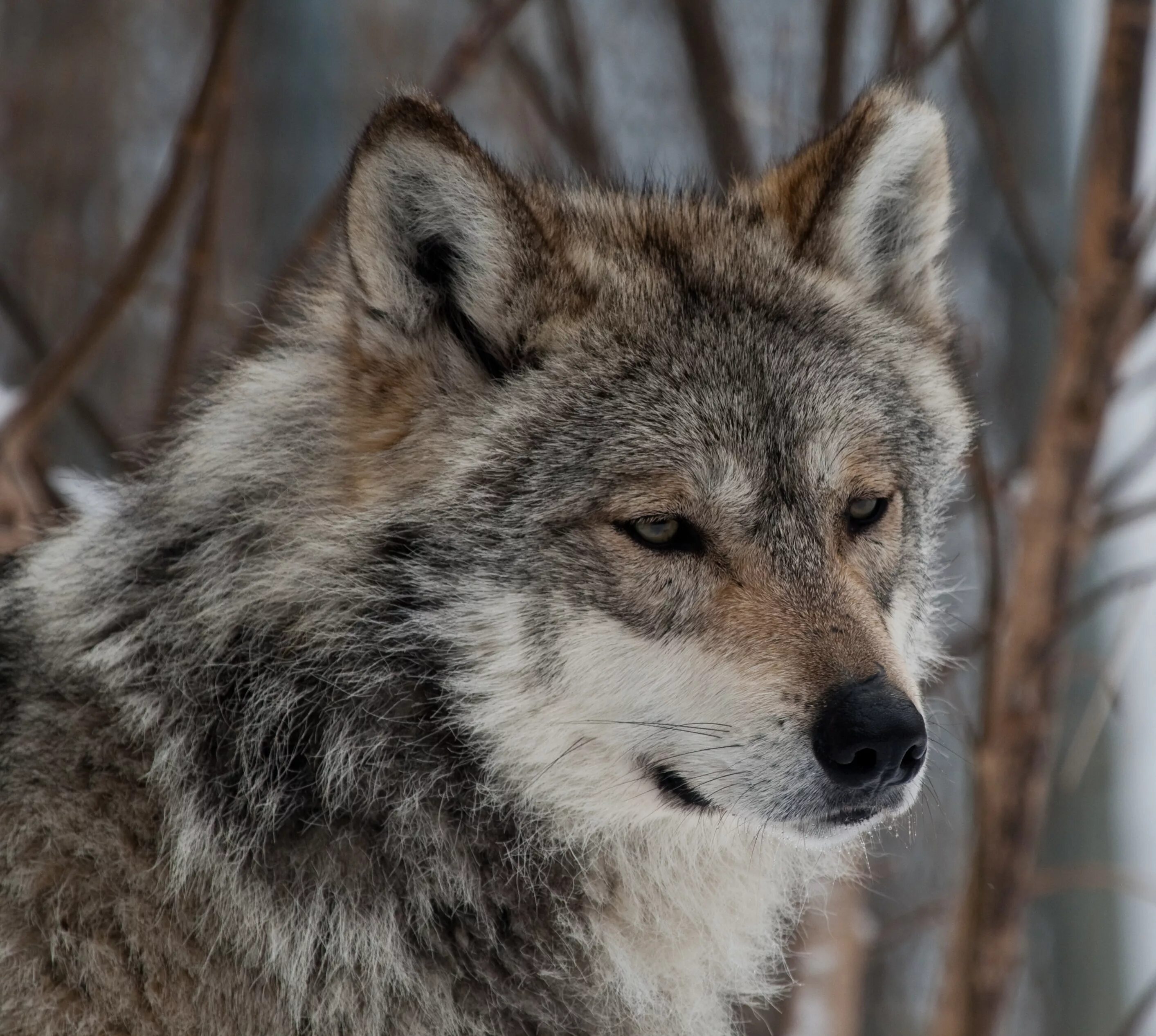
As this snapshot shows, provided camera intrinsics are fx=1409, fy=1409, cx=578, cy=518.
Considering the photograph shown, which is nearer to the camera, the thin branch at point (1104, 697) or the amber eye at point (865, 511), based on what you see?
the amber eye at point (865, 511)

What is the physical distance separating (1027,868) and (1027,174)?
10.1 ft

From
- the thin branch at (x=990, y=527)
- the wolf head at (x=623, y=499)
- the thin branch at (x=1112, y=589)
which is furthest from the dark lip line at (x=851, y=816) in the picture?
the thin branch at (x=1112, y=589)

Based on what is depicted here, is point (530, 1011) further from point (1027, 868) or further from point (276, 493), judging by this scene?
point (1027, 868)

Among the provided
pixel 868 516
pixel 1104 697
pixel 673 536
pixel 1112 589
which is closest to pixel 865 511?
pixel 868 516

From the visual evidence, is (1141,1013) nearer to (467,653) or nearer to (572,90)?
(467,653)

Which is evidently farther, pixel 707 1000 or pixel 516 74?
pixel 516 74

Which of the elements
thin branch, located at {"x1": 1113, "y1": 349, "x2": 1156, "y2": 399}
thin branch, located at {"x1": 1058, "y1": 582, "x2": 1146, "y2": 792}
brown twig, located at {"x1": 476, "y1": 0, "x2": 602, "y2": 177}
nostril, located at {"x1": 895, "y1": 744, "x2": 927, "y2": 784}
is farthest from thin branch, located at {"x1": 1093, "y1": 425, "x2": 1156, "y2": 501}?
nostril, located at {"x1": 895, "y1": 744, "x2": 927, "y2": 784}

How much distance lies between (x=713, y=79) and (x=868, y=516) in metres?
2.64

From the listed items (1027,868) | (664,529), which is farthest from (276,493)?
(1027,868)

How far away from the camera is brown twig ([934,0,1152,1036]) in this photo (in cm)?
409

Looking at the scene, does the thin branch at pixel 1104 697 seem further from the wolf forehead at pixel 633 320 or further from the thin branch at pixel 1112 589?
the wolf forehead at pixel 633 320

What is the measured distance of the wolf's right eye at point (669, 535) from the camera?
2828mm

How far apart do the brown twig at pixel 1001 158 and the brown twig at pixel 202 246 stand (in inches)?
91.6

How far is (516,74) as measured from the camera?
555 cm
